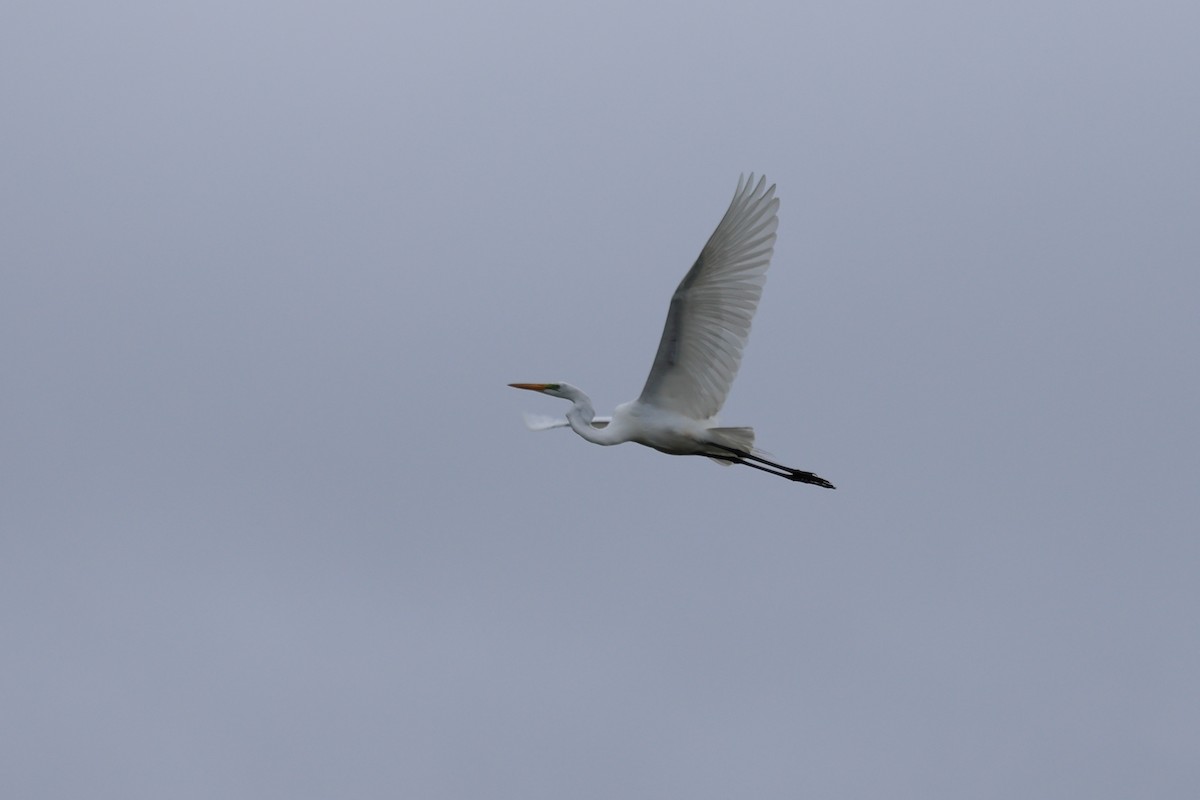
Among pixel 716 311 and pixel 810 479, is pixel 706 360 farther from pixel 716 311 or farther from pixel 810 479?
pixel 810 479

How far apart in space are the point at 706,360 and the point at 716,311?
2.22 ft

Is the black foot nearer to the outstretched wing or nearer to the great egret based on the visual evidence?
the great egret

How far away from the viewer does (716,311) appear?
15891 millimetres

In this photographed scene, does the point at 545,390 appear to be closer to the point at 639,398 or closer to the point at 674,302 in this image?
the point at 639,398

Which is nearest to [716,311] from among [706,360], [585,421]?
[706,360]

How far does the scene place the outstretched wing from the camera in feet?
50.6

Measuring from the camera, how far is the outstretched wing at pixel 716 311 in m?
15.4

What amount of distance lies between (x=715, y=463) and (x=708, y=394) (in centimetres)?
112

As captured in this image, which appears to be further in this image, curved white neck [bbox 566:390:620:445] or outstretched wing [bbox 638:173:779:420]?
curved white neck [bbox 566:390:620:445]

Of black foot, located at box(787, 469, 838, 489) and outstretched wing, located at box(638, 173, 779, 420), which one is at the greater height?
outstretched wing, located at box(638, 173, 779, 420)

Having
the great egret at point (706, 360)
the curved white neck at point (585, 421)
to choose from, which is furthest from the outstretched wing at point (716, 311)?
the curved white neck at point (585, 421)

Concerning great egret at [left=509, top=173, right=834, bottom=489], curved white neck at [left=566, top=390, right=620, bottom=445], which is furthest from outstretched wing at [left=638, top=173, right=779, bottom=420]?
curved white neck at [left=566, top=390, right=620, bottom=445]

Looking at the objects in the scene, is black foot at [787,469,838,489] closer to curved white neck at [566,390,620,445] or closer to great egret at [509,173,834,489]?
great egret at [509,173,834,489]

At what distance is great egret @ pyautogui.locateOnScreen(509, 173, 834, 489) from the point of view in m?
15.5
